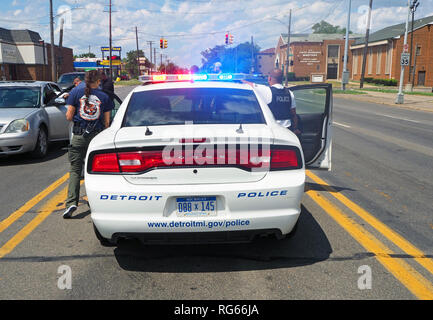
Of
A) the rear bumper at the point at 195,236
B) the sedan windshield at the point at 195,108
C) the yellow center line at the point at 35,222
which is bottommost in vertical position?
the yellow center line at the point at 35,222

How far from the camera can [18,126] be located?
29.7 ft

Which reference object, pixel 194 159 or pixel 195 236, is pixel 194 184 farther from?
pixel 195 236

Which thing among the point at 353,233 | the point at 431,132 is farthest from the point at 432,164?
the point at 431,132

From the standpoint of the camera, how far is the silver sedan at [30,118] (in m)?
8.98

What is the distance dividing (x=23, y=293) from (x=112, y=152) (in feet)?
4.20

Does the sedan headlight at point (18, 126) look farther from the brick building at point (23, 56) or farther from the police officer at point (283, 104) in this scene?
the brick building at point (23, 56)

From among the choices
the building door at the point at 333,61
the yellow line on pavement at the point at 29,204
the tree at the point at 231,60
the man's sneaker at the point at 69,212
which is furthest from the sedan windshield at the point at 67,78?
the building door at the point at 333,61

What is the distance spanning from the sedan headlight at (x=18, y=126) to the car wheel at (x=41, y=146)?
467 millimetres

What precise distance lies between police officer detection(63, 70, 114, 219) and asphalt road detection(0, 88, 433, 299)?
44 cm

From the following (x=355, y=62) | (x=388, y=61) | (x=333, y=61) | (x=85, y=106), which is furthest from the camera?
(x=333, y=61)

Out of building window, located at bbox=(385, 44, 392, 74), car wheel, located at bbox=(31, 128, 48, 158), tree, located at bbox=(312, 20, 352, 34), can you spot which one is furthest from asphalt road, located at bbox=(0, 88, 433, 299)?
tree, located at bbox=(312, 20, 352, 34)

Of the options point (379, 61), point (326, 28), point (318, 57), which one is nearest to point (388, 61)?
point (379, 61)

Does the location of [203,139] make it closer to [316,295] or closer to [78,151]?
[316,295]

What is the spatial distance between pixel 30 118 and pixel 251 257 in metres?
6.81
